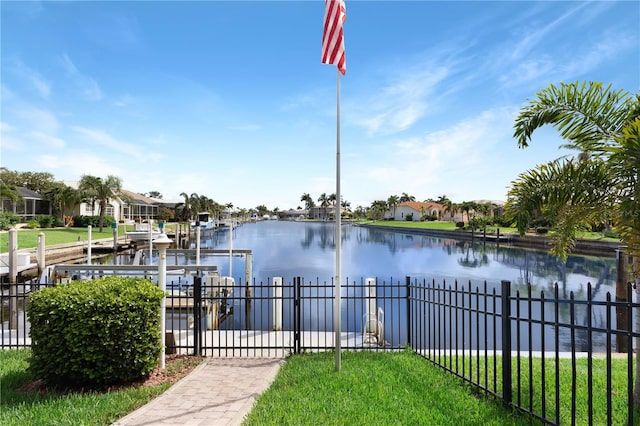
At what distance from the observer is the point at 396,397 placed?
192 inches

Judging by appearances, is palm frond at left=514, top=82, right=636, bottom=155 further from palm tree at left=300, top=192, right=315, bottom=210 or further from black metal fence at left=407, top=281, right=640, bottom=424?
palm tree at left=300, top=192, right=315, bottom=210

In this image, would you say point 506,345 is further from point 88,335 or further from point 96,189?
point 96,189

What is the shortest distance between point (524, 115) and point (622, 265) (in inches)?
397

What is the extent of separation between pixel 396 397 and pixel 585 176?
3.84m

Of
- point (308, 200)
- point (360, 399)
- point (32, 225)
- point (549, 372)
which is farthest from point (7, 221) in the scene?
point (308, 200)

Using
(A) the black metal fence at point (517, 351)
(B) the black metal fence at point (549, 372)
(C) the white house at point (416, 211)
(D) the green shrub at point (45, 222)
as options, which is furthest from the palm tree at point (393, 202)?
(B) the black metal fence at point (549, 372)

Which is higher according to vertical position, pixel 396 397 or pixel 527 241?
pixel 396 397

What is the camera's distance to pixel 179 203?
85.8 m

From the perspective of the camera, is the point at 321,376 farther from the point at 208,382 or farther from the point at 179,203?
the point at 179,203

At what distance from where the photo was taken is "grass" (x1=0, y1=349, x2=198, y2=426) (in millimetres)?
4371

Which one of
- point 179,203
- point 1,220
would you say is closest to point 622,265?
point 1,220

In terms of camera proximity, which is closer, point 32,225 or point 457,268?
point 457,268

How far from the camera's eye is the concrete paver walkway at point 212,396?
14.7 feet

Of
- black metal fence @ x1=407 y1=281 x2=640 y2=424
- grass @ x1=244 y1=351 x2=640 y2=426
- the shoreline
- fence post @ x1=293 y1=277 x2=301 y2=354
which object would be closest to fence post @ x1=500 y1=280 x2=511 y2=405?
black metal fence @ x1=407 y1=281 x2=640 y2=424
